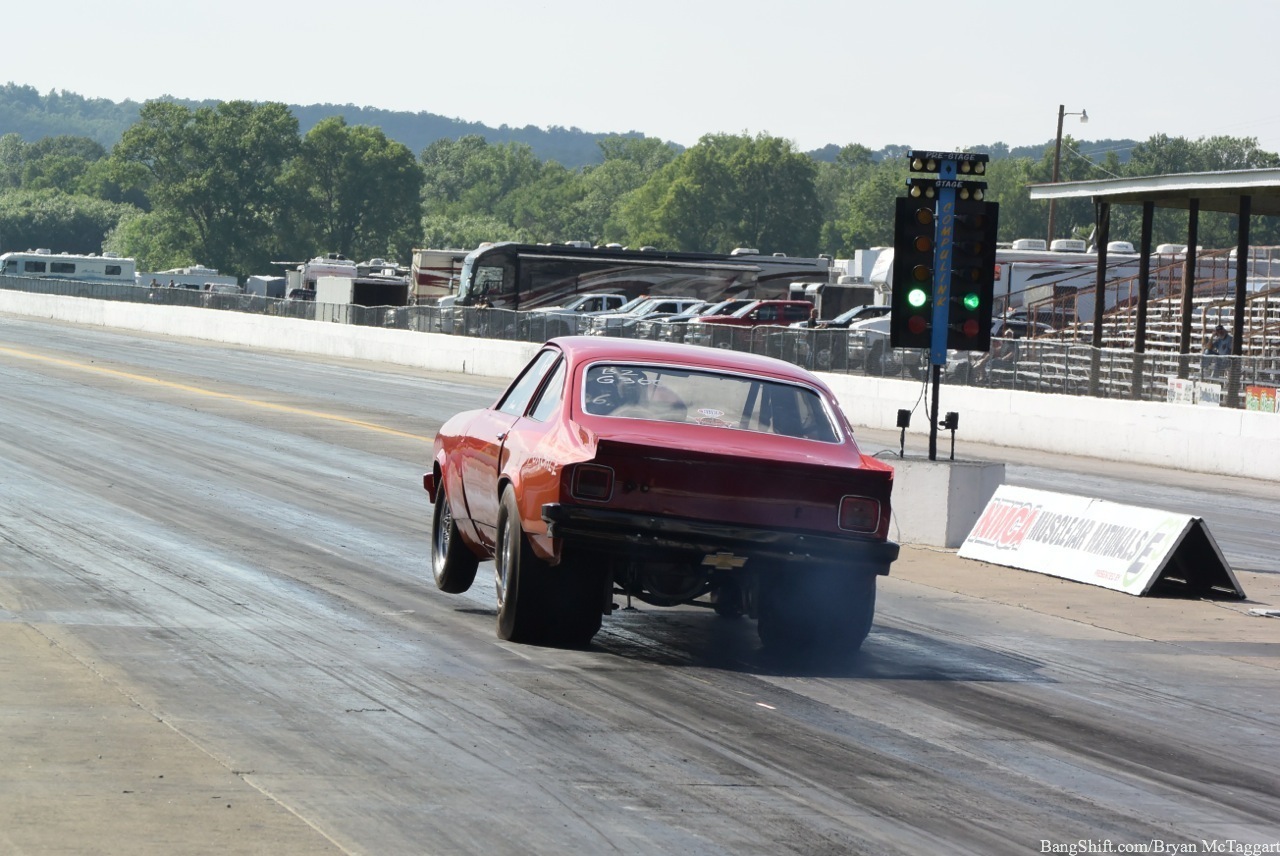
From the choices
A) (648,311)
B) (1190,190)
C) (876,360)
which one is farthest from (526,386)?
(648,311)

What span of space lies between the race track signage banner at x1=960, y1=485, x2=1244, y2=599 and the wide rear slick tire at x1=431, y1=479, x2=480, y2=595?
17.0 ft

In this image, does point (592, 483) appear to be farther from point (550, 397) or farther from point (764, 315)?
point (764, 315)

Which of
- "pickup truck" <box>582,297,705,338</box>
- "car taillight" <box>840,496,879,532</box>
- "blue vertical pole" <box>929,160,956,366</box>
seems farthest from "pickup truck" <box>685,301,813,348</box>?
"car taillight" <box>840,496,879,532</box>

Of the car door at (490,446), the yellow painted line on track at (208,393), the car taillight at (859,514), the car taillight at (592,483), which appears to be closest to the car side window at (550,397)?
the car door at (490,446)

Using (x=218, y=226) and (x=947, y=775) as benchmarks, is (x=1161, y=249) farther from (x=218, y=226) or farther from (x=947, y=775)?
(x=218, y=226)

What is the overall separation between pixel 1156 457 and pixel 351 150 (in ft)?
559

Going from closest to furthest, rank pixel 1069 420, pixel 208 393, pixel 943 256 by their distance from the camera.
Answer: pixel 943 256 → pixel 1069 420 → pixel 208 393

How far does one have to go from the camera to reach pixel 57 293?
238ft

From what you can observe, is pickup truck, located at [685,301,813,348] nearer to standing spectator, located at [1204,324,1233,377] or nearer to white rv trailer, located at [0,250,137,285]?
standing spectator, located at [1204,324,1233,377]

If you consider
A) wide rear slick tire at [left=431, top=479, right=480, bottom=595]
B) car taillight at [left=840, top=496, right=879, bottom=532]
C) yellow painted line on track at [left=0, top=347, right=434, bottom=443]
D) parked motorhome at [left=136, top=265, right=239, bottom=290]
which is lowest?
yellow painted line on track at [left=0, top=347, right=434, bottom=443]

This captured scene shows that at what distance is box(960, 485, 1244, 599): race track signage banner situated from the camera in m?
13.3

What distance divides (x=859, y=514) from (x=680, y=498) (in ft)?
3.09

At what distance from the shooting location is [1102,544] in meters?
14.0

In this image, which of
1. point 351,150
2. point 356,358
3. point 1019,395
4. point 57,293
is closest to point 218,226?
point 351,150
